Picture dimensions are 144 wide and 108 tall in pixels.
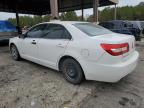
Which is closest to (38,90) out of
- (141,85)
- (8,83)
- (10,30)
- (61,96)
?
(61,96)

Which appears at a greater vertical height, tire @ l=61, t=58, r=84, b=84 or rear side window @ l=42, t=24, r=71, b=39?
rear side window @ l=42, t=24, r=71, b=39

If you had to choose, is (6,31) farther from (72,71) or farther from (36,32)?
(72,71)

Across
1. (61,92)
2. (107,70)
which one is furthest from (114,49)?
(61,92)

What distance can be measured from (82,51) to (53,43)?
100 cm

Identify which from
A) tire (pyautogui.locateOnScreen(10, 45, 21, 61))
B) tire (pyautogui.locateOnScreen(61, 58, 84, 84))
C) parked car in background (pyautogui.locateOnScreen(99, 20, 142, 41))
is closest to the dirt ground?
tire (pyautogui.locateOnScreen(61, 58, 84, 84))

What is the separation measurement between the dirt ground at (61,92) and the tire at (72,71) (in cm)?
14

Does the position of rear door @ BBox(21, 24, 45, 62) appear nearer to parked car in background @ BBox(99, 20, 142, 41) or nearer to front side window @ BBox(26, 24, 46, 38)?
front side window @ BBox(26, 24, 46, 38)

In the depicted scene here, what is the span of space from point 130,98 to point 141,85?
2.55 ft

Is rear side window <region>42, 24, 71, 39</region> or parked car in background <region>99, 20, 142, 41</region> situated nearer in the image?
rear side window <region>42, 24, 71, 39</region>

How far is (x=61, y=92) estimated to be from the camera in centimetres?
354

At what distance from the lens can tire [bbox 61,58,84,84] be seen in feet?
12.2

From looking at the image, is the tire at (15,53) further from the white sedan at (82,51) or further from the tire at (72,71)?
the tire at (72,71)

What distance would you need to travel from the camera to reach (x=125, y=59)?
3.42m

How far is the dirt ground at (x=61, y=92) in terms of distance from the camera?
310 cm
